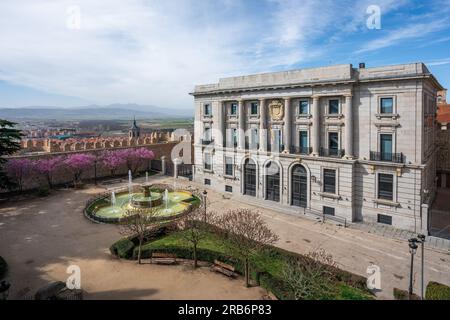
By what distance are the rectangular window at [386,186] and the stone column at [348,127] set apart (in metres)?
3.37

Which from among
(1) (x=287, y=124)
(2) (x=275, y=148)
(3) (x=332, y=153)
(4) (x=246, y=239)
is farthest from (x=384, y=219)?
(4) (x=246, y=239)

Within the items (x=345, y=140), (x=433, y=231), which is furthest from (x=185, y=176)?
(x=433, y=231)

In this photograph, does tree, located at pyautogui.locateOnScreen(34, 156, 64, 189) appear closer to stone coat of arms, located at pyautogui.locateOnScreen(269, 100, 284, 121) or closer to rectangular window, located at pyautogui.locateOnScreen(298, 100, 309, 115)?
stone coat of arms, located at pyautogui.locateOnScreen(269, 100, 284, 121)

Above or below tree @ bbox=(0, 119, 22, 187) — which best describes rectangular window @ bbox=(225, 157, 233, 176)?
below

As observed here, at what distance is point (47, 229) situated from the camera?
26109 millimetres

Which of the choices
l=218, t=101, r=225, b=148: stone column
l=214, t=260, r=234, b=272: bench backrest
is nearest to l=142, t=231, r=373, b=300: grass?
l=214, t=260, r=234, b=272: bench backrest

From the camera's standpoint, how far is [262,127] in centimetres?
3425

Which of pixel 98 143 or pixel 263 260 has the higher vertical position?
pixel 98 143

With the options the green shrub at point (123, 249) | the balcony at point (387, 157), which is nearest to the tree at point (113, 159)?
the green shrub at point (123, 249)

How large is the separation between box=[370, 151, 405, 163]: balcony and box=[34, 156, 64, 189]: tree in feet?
133

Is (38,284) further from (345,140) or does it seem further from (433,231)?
(433,231)

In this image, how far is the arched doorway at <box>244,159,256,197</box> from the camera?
118 feet

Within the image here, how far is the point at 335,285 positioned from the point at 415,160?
15.2 m

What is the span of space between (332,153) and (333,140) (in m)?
1.35
